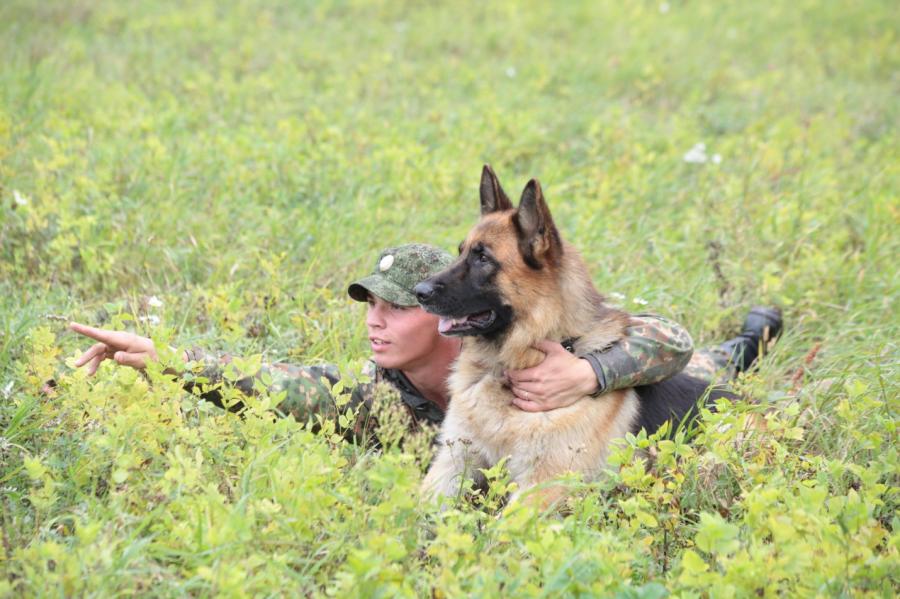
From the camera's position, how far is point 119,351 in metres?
3.02

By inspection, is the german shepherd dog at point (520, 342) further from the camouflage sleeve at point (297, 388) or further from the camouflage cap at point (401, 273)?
the camouflage sleeve at point (297, 388)

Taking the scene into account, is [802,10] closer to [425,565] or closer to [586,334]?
[586,334]

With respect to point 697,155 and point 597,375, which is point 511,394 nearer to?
point 597,375

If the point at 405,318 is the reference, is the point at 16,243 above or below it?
below

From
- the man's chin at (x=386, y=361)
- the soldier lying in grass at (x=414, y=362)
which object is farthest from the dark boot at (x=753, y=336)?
the man's chin at (x=386, y=361)

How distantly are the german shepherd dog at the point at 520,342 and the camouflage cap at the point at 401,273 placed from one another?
30cm

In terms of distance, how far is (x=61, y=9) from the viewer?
10062 mm

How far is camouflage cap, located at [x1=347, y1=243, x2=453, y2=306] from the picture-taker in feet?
11.3

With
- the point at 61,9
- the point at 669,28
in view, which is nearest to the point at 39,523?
the point at 61,9

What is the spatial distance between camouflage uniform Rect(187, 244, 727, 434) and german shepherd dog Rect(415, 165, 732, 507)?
10cm

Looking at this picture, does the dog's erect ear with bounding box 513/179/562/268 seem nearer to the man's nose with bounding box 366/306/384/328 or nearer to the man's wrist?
the man's wrist

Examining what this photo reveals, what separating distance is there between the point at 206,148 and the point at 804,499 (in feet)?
15.9

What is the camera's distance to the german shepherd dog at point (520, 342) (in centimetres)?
311

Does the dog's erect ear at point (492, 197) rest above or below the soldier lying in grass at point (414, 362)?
above
